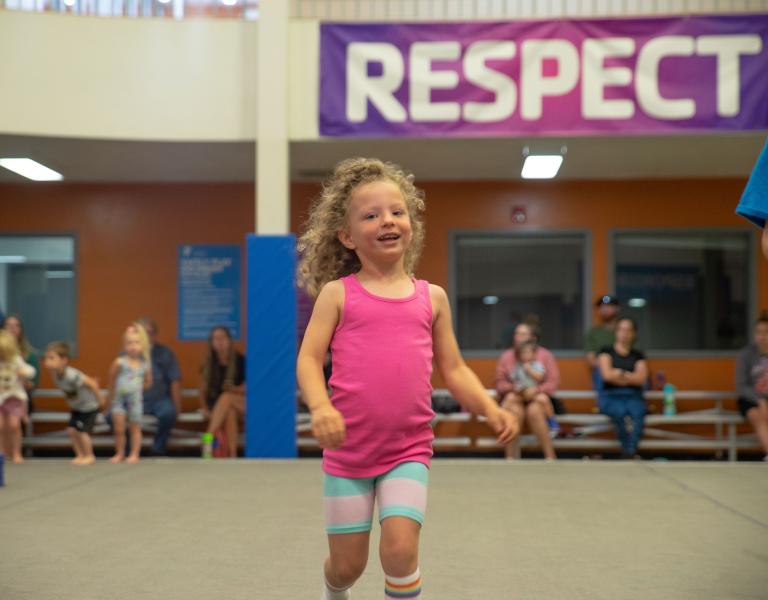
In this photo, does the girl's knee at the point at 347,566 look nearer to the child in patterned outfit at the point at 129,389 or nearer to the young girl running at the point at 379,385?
the young girl running at the point at 379,385

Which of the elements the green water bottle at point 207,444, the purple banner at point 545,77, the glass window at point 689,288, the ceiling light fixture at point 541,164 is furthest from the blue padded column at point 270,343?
the glass window at point 689,288

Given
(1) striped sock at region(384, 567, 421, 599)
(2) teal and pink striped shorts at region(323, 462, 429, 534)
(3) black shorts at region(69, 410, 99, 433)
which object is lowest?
(3) black shorts at region(69, 410, 99, 433)

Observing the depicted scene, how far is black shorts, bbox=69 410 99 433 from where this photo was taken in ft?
28.5

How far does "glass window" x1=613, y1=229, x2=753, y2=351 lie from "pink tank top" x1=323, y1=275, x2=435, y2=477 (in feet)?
27.7

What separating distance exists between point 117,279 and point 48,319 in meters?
1.00

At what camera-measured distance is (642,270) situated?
428 inches

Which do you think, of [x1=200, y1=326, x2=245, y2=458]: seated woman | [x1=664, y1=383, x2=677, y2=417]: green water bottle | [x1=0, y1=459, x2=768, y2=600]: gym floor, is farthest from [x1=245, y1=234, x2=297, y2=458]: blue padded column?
[x1=664, y1=383, x2=677, y2=417]: green water bottle

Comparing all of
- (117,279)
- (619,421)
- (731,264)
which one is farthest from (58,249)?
(731,264)

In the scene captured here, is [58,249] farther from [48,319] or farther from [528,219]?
[528,219]

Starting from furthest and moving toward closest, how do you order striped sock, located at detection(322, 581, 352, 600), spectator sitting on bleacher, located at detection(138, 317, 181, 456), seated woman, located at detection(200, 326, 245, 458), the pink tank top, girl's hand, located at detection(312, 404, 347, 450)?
spectator sitting on bleacher, located at detection(138, 317, 181, 456) < seated woman, located at detection(200, 326, 245, 458) < striped sock, located at detection(322, 581, 352, 600) < the pink tank top < girl's hand, located at detection(312, 404, 347, 450)

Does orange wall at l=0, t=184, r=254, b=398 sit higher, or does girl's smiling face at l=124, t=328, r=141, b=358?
orange wall at l=0, t=184, r=254, b=398

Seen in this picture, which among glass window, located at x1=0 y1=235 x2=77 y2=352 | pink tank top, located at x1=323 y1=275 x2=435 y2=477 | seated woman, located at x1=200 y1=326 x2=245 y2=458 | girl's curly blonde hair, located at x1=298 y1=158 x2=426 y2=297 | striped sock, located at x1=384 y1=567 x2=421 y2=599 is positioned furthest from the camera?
glass window, located at x1=0 y1=235 x2=77 y2=352

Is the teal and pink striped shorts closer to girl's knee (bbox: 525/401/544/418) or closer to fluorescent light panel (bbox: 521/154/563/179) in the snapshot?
girl's knee (bbox: 525/401/544/418)

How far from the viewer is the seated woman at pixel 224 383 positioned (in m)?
9.70
